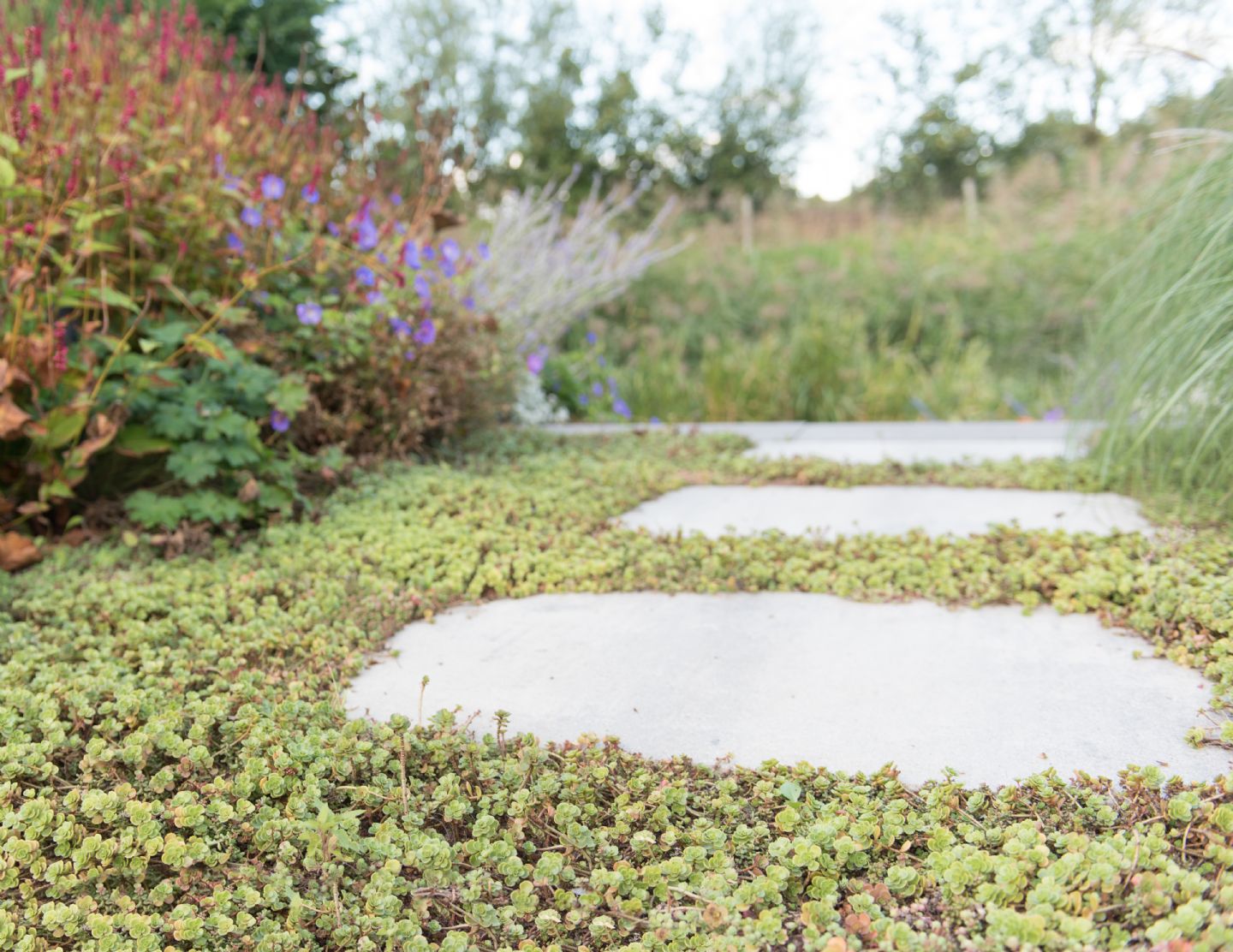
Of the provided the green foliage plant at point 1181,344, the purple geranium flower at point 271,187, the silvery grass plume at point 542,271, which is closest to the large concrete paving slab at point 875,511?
the green foliage plant at point 1181,344

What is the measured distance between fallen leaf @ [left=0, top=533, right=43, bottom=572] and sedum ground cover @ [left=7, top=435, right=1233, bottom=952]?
424 millimetres

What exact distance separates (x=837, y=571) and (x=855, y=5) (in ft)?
62.2

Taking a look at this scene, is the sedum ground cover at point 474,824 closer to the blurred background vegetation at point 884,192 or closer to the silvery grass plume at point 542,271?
the blurred background vegetation at point 884,192

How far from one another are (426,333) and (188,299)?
2.46 ft

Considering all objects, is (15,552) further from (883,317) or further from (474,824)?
(883,317)

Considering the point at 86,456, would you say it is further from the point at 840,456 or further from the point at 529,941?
the point at 840,456

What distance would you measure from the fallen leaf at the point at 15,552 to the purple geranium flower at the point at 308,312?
0.98 metres

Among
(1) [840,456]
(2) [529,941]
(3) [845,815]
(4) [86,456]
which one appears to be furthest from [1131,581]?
(4) [86,456]

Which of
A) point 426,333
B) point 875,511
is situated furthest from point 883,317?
point 426,333

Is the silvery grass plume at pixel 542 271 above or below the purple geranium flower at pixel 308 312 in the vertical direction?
above

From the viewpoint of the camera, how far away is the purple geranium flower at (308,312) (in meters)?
2.86

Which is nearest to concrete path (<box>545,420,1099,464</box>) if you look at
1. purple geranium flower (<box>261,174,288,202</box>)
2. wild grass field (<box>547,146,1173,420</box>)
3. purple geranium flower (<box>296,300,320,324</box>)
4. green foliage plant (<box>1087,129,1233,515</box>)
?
wild grass field (<box>547,146,1173,420</box>)

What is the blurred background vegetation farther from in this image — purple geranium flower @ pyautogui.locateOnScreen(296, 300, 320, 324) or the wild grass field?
purple geranium flower @ pyautogui.locateOnScreen(296, 300, 320, 324)

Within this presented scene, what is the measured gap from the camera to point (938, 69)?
18750 millimetres
